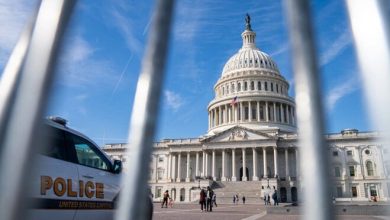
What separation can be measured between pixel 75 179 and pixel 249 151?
209 ft

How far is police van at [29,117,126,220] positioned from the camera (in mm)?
5031

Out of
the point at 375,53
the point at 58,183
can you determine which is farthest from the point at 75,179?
the point at 375,53

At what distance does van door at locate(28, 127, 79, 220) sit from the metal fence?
4.28 metres

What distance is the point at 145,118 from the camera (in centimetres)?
88

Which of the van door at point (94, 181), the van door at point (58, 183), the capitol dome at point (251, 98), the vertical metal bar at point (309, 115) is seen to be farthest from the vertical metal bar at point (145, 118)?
the capitol dome at point (251, 98)

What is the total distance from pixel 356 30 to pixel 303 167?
1.07 ft

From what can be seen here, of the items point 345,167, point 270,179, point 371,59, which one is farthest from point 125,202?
point 345,167

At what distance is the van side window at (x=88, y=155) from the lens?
605 cm

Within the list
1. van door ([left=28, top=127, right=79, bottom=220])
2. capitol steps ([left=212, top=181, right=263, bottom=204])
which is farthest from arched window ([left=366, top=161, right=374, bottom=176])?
van door ([left=28, top=127, right=79, bottom=220])

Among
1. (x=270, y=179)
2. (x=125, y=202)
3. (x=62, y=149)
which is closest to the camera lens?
(x=125, y=202)

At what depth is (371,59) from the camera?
0.68 metres

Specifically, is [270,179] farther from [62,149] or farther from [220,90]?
[62,149]

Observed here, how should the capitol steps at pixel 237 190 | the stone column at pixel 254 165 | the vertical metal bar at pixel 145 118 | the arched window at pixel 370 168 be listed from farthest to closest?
the arched window at pixel 370 168, the stone column at pixel 254 165, the capitol steps at pixel 237 190, the vertical metal bar at pixel 145 118

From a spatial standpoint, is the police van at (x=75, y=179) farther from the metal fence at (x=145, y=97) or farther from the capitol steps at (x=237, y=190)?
the capitol steps at (x=237, y=190)
